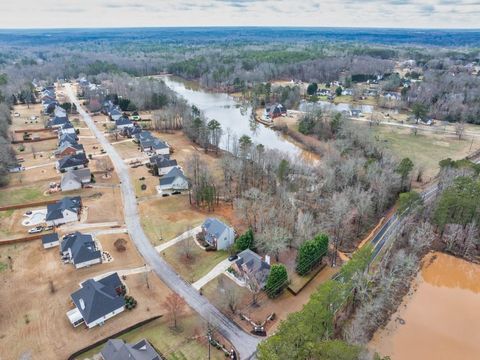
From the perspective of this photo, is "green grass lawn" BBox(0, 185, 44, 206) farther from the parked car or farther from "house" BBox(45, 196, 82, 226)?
the parked car

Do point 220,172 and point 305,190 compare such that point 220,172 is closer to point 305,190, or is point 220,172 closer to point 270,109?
point 305,190

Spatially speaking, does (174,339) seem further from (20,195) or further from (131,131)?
(131,131)

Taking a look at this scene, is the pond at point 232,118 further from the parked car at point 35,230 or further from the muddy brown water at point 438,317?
the parked car at point 35,230

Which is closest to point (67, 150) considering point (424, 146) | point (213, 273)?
point (213, 273)

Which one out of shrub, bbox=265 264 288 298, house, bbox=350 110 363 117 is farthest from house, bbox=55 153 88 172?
house, bbox=350 110 363 117

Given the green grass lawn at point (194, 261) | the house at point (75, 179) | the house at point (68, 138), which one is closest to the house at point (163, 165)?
the house at point (75, 179)

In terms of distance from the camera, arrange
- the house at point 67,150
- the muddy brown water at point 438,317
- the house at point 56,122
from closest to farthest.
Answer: the muddy brown water at point 438,317, the house at point 67,150, the house at point 56,122

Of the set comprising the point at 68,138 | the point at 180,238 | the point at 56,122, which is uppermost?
the point at 68,138

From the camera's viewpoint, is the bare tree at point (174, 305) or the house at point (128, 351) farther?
the bare tree at point (174, 305)
